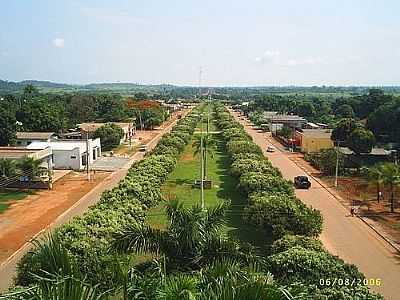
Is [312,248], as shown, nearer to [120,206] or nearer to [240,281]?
[120,206]

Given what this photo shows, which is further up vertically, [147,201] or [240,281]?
[240,281]

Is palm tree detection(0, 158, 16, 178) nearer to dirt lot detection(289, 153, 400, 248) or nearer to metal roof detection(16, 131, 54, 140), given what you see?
metal roof detection(16, 131, 54, 140)

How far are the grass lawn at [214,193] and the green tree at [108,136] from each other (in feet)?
→ 30.2

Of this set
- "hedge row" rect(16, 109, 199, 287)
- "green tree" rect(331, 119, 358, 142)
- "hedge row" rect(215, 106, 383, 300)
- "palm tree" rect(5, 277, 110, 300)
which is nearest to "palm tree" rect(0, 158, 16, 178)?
"hedge row" rect(16, 109, 199, 287)

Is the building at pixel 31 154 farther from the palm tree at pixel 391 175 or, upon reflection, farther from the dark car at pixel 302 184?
the palm tree at pixel 391 175

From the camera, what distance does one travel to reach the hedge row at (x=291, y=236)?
1227 centimetres

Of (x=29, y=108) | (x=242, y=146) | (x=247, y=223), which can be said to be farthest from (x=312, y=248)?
(x=29, y=108)

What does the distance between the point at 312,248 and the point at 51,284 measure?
42.8 ft

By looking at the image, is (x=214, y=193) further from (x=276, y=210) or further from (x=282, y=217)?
(x=282, y=217)

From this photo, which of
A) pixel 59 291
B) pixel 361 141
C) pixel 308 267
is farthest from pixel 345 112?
pixel 59 291

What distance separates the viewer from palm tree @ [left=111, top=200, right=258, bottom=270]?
9.91 m

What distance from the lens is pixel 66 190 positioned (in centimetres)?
3409

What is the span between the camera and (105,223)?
59.5 feet

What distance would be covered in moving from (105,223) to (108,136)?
38.1 meters
